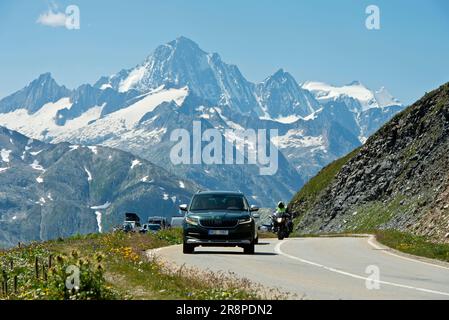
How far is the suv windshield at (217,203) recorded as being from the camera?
27.2 meters

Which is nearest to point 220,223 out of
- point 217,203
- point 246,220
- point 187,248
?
point 246,220

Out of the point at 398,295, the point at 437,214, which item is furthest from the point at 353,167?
the point at 398,295

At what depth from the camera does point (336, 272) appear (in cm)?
2028

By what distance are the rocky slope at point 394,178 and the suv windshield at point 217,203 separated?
28.6 metres

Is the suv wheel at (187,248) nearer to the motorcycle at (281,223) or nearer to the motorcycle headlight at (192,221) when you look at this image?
the motorcycle headlight at (192,221)

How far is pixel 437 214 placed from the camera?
1855 inches

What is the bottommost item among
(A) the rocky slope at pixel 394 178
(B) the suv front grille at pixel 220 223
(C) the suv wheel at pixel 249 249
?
(C) the suv wheel at pixel 249 249

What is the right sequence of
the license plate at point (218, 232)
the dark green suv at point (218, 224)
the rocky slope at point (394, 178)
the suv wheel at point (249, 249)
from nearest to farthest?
the license plate at point (218, 232), the dark green suv at point (218, 224), the suv wheel at point (249, 249), the rocky slope at point (394, 178)

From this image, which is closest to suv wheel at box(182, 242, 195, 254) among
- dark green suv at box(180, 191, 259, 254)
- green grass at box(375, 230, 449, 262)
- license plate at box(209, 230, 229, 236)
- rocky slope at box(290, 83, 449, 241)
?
dark green suv at box(180, 191, 259, 254)

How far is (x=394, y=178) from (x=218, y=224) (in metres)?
55.4

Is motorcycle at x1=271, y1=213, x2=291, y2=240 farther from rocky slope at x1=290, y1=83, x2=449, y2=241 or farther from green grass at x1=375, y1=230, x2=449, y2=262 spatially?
rocky slope at x1=290, y1=83, x2=449, y2=241

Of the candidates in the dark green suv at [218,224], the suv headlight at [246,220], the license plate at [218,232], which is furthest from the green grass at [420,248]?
the license plate at [218,232]

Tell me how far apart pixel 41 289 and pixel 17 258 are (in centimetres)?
1039
